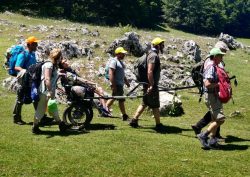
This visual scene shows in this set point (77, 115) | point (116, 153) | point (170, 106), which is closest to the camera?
point (116, 153)

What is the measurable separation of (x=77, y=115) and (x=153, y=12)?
91.5 meters

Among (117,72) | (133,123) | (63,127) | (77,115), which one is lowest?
(133,123)

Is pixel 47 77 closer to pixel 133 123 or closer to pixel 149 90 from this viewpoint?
pixel 149 90

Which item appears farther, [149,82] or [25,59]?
[25,59]

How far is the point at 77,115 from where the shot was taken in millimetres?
13797

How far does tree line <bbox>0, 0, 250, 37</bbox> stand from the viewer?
6956cm

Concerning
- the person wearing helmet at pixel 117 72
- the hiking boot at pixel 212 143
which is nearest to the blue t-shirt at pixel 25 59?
the person wearing helmet at pixel 117 72

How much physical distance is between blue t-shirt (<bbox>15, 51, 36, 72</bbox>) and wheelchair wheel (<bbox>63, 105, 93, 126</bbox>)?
2.00 m

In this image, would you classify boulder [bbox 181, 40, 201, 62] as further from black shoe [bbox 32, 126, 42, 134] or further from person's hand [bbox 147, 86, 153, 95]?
black shoe [bbox 32, 126, 42, 134]

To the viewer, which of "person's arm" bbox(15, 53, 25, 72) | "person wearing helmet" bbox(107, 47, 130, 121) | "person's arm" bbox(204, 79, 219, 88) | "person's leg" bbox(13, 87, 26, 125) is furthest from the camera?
"person wearing helmet" bbox(107, 47, 130, 121)

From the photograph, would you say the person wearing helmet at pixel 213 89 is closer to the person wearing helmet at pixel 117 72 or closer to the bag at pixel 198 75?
the bag at pixel 198 75

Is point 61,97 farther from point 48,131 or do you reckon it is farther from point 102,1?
point 102,1

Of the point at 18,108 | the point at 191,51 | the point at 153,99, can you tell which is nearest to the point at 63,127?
the point at 18,108

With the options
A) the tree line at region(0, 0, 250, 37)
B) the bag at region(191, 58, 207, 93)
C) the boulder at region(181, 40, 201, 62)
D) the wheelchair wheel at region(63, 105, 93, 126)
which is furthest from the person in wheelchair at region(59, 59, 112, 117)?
the tree line at region(0, 0, 250, 37)
